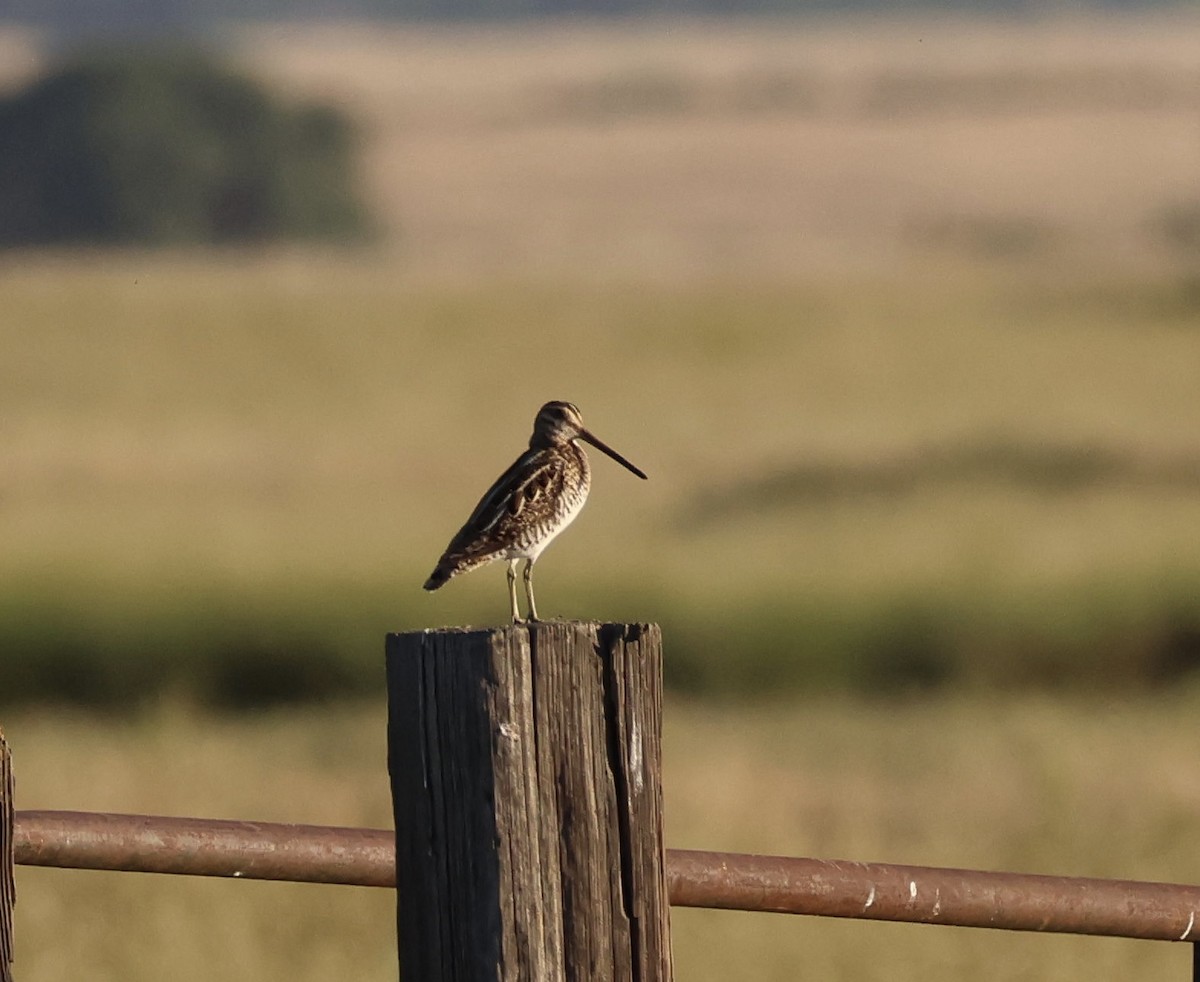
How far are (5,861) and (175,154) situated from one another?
58.5m

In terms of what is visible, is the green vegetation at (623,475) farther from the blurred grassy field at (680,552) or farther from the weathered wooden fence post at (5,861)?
the weathered wooden fence post at (5,861)

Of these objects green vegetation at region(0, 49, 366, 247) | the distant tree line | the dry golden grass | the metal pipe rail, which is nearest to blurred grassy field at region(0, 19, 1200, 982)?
the metal pipe rail

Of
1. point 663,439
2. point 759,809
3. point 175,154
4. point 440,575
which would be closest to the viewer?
point 440,575

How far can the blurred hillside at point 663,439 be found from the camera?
46.4 feet

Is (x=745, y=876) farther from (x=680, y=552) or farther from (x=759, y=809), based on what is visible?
(x=680, y=552)

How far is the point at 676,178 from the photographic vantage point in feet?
225

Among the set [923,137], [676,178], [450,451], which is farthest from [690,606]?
[923,137]

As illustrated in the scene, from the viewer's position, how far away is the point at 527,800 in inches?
105

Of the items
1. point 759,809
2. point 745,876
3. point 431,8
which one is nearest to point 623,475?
point 759,809

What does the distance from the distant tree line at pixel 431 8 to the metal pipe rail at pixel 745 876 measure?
130828 mm

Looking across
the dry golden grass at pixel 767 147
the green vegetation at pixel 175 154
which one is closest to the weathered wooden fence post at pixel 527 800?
the dry golden grass at pixel 767 147

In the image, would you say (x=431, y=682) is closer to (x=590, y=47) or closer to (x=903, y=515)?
(x=903, y=515)

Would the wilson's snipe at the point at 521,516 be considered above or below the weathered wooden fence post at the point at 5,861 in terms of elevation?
above

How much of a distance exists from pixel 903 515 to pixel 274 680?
605 cm
